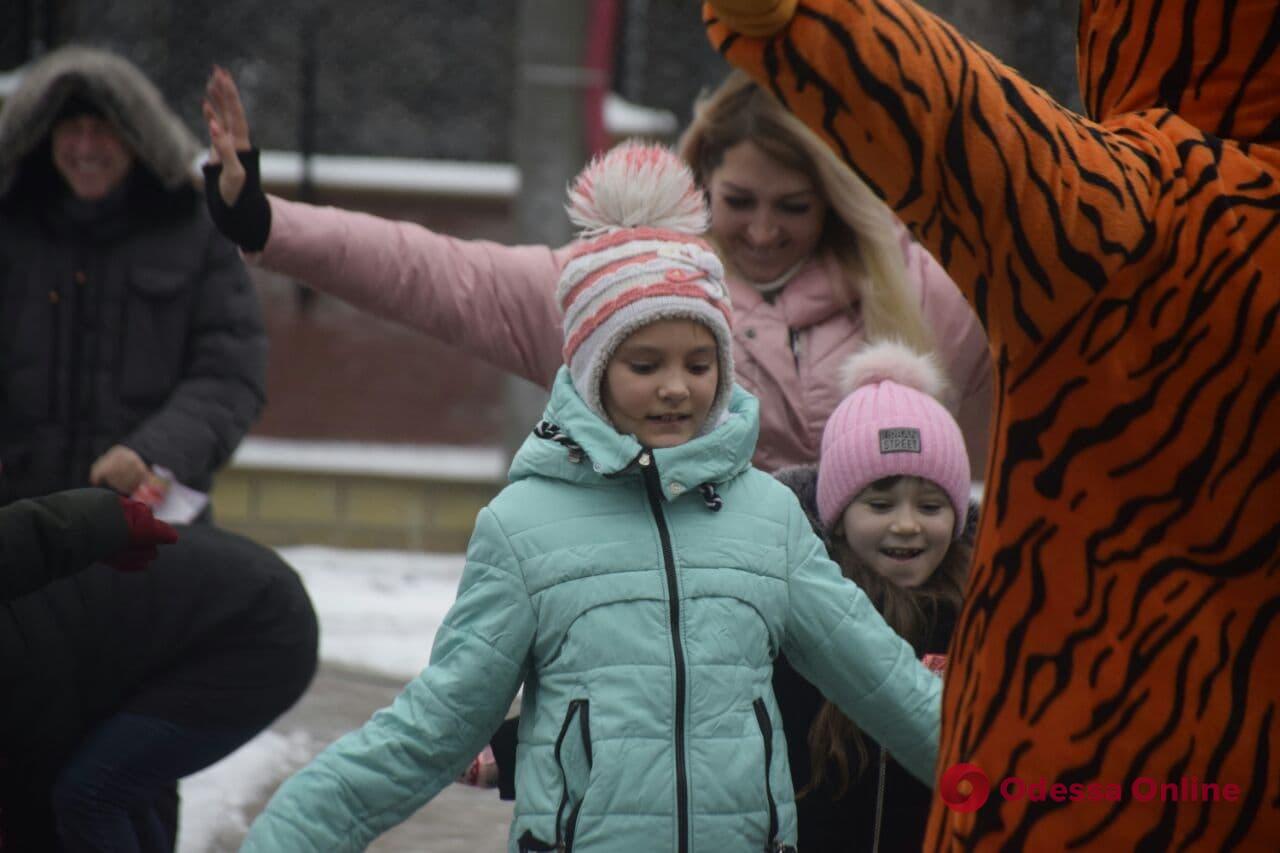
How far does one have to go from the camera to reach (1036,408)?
6.27 feet

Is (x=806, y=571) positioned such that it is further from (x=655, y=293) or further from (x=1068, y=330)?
(x=1068, y=330)

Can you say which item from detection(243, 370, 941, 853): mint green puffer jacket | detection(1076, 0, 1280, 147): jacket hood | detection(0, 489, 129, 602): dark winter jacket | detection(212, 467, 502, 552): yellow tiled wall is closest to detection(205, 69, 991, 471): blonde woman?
detection(0, 489, 129, 602): dark winter jacket

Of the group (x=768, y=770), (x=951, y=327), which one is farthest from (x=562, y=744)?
(x=951, y=327)

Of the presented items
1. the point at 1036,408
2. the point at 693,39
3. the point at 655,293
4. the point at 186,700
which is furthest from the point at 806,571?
the point at 693,39

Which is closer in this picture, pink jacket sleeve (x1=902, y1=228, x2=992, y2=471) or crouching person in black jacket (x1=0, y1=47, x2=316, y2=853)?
pink jacket sleeve (x1=902, y1=228, x2=992, y2=471)

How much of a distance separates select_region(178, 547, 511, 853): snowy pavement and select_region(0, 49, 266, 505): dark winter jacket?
39.5 inches

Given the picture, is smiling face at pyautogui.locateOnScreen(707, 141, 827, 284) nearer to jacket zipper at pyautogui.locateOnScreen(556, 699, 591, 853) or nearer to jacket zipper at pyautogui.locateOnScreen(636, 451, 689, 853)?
jacket zipper at pyautogui.locateOnScreen(636, 451, 689, 853)

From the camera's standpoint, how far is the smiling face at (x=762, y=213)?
3545 millimetres

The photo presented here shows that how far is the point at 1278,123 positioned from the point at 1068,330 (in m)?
0.31

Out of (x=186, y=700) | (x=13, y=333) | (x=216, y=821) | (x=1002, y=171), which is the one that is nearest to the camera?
(x=1002, y=171)

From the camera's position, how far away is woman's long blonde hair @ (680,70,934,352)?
354cm

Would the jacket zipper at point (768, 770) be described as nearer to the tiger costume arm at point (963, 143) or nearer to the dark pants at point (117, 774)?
the tiger costume arm at point (963, 143)

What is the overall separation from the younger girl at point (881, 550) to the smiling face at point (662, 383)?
18.5 inches

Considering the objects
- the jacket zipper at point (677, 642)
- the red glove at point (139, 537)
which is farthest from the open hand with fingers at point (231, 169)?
the jacket zipper at point (677, 642)
